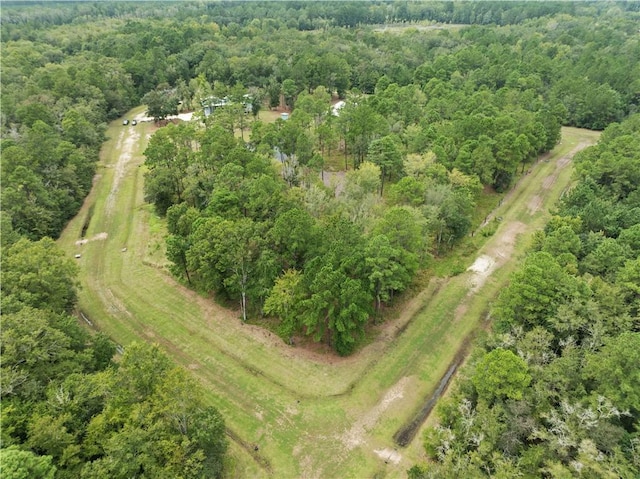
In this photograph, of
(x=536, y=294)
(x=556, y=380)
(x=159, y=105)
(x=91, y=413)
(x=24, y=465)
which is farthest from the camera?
(x=159, y=105)

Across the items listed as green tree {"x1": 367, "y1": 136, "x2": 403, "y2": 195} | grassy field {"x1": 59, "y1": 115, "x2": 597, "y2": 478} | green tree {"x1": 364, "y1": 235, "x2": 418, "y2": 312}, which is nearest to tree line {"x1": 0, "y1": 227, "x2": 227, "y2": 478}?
grassy field {"x1": 59, "y1": 115, "x2": 597, "y2": 478}

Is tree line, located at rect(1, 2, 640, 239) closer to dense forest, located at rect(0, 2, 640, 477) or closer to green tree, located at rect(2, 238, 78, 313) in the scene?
dense forest, located at rect(0, 2, 640, 477)

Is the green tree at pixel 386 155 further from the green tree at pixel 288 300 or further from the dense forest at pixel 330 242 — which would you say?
the green tree at pixel 288 300

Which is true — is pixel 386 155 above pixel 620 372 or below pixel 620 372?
below

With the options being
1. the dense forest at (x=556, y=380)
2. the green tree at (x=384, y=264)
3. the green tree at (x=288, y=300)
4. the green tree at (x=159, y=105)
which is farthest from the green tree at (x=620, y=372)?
the green tree at (x=159, y=105)

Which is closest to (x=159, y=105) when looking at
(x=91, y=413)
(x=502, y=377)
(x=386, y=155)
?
(x=386, y=155)

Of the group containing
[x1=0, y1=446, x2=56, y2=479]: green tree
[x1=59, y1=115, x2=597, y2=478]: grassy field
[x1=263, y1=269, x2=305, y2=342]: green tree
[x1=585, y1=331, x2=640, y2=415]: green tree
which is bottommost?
[x1=59, y1=115, x2=597, y2=478]: grassy field

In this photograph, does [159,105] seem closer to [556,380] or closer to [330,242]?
[330,242]
